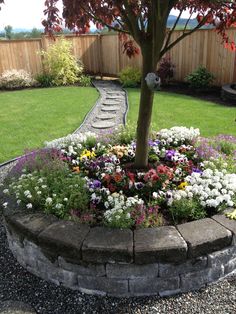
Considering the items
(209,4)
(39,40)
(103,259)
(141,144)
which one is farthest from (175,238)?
(39,40)

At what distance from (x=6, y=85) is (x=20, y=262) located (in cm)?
980

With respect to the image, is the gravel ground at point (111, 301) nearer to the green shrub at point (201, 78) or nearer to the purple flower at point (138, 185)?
the purple flower at point (138, 185)

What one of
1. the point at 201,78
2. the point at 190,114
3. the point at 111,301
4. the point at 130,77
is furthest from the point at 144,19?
the point at 130,77

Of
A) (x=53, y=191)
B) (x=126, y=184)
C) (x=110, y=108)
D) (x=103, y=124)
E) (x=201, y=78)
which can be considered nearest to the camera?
(x=53, y=191)

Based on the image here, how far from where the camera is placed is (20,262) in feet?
8.79

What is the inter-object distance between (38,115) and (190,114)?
347 cm

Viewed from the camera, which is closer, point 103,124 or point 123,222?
point 123,222

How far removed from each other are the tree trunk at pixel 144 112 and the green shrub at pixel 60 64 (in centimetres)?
883

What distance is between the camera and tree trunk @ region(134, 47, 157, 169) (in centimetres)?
283

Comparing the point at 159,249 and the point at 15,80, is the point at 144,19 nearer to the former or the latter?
the point at 159,249

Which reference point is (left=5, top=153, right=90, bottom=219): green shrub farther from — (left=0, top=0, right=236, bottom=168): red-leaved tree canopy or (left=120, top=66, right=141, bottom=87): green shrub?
(left=120, top=66, right=141, bottom=87): green shrub

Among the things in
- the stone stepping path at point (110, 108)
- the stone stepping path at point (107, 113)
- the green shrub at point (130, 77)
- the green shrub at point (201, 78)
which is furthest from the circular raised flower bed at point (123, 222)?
the green shrub at point (130, 77)

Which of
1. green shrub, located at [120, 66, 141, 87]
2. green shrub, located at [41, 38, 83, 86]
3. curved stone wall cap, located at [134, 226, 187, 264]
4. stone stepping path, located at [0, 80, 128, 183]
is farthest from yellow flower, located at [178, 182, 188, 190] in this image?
green shrub, located at [41, 38, 83, 86]

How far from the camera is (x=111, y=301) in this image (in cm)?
230
